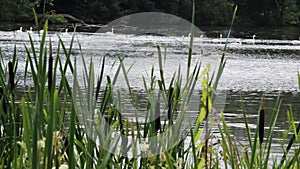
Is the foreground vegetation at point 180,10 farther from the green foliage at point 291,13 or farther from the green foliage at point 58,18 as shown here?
the green foliage at point 58,18

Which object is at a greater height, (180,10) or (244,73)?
(180,10)

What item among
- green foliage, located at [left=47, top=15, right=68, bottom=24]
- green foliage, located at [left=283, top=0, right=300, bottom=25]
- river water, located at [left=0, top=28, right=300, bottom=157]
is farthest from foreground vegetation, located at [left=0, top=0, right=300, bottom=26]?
green foliage, located at [left=47, top=15, right=68, bottom=24]

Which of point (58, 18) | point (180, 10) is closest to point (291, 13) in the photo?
point (180, 10)

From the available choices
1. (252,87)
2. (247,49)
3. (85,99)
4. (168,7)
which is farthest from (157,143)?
(168,7)

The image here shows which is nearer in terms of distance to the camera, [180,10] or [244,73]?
[244,73]

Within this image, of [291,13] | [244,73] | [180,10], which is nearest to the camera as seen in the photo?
[244,73]

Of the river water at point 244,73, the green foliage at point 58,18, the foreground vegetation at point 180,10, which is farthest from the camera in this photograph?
the foreground vegetation at point 180,10

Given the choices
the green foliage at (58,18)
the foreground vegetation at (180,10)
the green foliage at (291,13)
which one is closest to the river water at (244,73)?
the green foliage at (58,18)

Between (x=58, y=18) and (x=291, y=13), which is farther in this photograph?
(x=291, y=13)

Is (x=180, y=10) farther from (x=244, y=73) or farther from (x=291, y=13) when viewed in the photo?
(x=291, y=13)

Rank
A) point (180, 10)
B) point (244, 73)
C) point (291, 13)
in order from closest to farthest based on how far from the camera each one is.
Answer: point (244, 73)
point (180, 10)
point (291, 13)

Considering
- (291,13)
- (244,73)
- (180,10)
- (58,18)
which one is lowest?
(291,13)

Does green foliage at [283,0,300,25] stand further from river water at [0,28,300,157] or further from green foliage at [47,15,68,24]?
green foliage at [47,15,68,24]

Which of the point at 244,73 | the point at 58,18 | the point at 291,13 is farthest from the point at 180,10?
the point at 58,18
